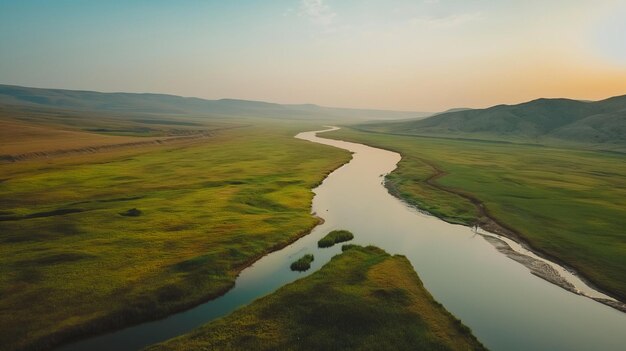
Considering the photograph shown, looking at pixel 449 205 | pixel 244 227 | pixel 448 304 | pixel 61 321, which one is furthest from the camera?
pixel 449 205

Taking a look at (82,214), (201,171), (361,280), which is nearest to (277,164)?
(201,171)

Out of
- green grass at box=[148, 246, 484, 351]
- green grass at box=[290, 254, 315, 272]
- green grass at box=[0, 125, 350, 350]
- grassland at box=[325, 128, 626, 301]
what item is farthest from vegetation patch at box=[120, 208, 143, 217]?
grassland at box=[325, 128, 626, 301]

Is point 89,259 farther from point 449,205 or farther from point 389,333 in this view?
point 449,205

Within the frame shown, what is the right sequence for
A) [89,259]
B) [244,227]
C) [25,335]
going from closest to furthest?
[25,335] → [89,259] → [244,227]

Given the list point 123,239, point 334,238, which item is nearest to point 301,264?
point 334,238

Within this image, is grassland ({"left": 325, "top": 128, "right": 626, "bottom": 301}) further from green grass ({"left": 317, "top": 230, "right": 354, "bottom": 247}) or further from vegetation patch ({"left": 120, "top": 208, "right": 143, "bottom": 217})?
vegetation patch ({"left": 120, "top": 208, "right": 143, "bottom": 217})

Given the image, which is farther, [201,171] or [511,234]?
[201,171]
